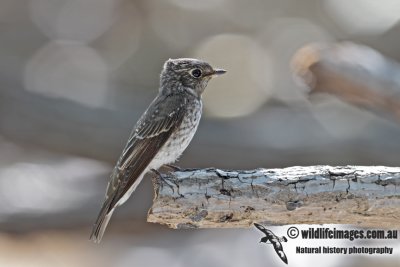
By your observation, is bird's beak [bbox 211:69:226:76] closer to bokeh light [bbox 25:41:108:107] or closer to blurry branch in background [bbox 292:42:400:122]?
blurry branch in background [bbox 292:42:400:122]

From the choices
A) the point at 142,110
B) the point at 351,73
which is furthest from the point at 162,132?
the point at 142,110

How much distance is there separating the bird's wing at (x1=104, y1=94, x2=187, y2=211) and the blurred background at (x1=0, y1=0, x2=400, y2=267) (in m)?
1.86

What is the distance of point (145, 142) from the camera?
504cm

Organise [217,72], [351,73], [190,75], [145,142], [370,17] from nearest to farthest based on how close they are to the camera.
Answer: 1. [145,142]
2. [217,72]
3. [190,75]
4. [351,73]
5. [370,17]

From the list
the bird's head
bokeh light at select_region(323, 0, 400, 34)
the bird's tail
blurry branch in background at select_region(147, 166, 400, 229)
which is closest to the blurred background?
bokeh light at select_region(323, 0, 400, 34)

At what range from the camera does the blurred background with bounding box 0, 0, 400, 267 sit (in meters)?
7.68

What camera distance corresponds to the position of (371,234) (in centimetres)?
493

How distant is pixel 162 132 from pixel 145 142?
13 centimetres

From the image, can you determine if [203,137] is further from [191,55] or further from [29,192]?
[191,55]

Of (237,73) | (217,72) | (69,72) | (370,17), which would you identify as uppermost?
(370,17)

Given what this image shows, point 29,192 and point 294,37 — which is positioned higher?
point 294,37

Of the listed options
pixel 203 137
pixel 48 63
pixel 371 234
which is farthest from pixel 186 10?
pixel 371 234

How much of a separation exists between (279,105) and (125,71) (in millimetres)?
2037

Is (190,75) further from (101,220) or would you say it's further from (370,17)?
(370,17)
